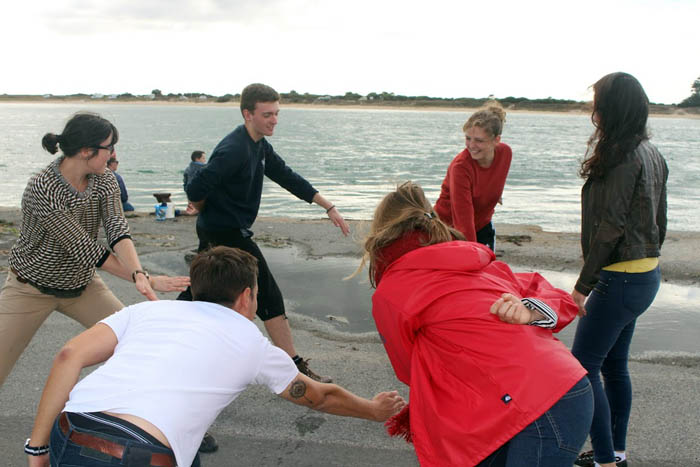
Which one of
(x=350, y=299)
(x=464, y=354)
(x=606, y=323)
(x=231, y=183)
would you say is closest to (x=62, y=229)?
(x=231, y=183)

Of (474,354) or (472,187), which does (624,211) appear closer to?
(474,354)

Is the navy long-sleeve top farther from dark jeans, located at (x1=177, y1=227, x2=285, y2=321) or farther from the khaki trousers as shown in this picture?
the khaki trousers

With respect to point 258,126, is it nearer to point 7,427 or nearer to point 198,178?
point 198,178

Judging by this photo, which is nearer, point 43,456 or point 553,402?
point 553,402

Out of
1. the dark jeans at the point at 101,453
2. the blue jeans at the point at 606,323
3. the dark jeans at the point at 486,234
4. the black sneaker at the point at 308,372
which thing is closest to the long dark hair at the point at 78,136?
the dark jeans at the point at 101,453

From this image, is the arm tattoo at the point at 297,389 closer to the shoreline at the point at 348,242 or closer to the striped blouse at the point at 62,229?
the striped blouse at the point at 62,229

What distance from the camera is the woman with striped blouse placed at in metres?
3.56

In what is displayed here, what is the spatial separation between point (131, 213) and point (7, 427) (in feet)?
34.8

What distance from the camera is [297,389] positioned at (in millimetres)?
2656

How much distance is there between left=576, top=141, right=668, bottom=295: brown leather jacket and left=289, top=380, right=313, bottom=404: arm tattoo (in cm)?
159

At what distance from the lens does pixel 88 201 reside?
3.74 m

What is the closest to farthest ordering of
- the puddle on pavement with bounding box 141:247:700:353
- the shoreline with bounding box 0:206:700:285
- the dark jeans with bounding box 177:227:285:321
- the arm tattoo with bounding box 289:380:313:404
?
the arm tattoo with bounding box 289:380:313:404
the dark jeans with bounding box 177:227:285:321
the puddle on pavement with bounding box 141:247:700:353
the shoreline with bounding box 0:206:700:285

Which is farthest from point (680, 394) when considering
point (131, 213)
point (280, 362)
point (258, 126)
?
point (131, 213)

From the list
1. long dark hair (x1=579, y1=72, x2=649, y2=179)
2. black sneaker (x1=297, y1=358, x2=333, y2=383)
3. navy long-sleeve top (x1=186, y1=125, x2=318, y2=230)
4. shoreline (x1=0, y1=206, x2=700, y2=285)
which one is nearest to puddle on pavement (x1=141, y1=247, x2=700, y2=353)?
shoreline (x1=0, y1=206, x2=700, y2=285)
